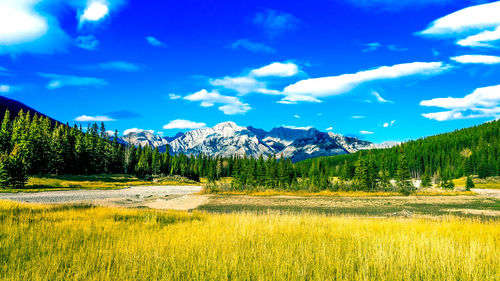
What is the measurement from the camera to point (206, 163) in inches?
6447

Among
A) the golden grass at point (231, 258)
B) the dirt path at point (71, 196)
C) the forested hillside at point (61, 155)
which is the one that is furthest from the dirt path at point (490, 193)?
the forested hillside at point (61, 155)

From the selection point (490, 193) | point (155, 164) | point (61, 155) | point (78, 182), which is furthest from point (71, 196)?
point (490, 193)

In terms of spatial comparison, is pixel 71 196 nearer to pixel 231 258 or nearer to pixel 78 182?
pixel 78 182

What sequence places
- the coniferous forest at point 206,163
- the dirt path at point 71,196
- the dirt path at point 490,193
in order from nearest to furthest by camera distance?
the dirt path at point 71,196, the dirt path at point 490,193, the coniferous forest at point 206,163

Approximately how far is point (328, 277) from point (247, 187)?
61884 millimetres

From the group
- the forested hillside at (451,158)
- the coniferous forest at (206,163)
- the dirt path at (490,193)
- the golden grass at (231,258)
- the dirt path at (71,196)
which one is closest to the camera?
the golden grass at (231,258)

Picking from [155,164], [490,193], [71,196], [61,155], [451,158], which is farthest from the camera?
[451,158]

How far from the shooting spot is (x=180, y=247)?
8648 mm

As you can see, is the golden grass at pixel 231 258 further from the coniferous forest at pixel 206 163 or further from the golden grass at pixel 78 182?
the coniferous forest at pixel 206 163

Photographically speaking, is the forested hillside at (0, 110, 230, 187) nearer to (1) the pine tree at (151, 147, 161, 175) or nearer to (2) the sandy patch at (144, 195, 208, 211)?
(1) the pine tree at (151, 147, 161, 175)

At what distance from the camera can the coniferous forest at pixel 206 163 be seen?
2635 inches

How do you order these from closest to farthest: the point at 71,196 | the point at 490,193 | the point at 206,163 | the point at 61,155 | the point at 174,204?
the point at 174,204 → the point at 71,196 → the point at 490,193 → the point at 61,155 → the point at 206,163

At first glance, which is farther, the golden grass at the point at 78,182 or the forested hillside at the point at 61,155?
the golden grass at the point at 78,182

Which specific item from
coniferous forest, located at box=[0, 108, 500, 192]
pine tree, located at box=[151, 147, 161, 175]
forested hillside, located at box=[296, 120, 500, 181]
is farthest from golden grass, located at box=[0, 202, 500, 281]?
pine tree, located at box=[151, 147, 161, 175]
